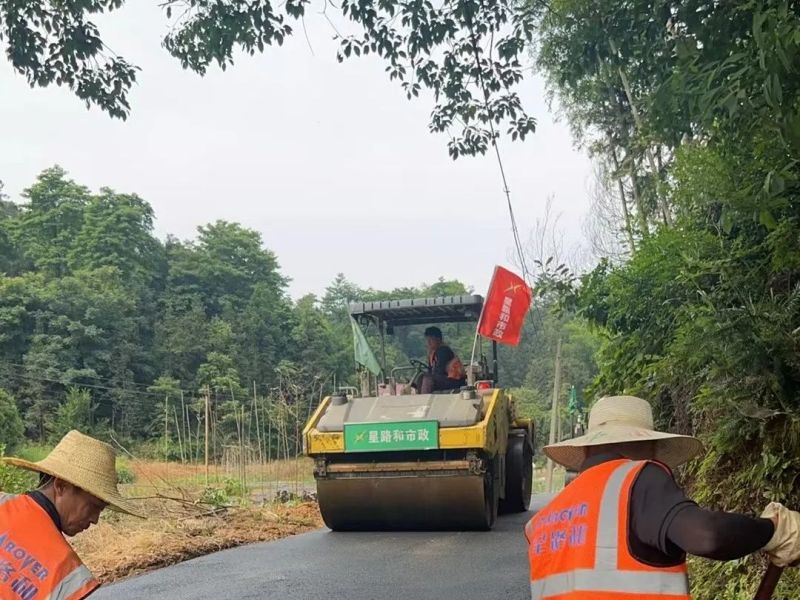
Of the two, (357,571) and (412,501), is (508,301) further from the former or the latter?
(357,571)

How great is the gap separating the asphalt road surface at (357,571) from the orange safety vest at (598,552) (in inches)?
142

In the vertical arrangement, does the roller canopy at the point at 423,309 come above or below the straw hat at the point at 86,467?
above

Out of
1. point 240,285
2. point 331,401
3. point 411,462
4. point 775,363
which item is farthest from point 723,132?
point 240,285

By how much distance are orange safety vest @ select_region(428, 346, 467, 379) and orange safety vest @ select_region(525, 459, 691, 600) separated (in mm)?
7669

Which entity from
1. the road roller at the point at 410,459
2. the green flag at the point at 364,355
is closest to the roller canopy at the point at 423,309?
the green flag at the point at 364,355

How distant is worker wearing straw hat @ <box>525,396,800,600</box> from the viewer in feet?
7.07

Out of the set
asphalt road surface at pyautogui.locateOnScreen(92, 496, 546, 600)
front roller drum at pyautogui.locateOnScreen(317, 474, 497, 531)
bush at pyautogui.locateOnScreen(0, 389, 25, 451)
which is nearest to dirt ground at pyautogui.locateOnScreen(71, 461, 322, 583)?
asphalt road surface at pyautogui.locateOnScreen(92, 496, 546, 600)

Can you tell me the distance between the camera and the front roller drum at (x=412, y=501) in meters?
8.48

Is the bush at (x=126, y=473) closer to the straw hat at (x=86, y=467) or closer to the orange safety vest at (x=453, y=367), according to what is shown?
the orange safety vest at (x=453, y=367)

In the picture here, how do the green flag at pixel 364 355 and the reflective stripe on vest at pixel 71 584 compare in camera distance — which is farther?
the green flag at pixel 364 355

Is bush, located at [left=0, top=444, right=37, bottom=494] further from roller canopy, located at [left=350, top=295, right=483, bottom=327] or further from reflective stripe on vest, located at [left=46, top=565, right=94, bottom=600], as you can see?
reflective stripe on vest, located at [left=46, top=565, right=94, bottom=600]

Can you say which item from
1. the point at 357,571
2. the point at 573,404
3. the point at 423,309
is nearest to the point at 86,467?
the point at 357,571

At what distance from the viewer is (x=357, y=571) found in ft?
22.8

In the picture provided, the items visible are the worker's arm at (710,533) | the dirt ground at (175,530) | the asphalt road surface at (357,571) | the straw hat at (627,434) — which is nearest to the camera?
the worker's arm at (710,533)
